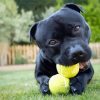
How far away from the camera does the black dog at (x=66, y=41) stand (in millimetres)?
3986

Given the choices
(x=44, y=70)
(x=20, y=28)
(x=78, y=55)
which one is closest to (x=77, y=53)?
(x=78, y=55)

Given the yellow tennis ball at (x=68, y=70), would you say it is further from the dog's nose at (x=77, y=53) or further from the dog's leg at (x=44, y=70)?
the dog's nose at (x=77, y=53)

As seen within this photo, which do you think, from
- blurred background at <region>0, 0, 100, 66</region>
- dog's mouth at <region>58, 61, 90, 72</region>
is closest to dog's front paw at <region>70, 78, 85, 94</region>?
dog's mouth at <region>58, 61, 90, 72</region>

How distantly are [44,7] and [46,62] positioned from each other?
2339cm

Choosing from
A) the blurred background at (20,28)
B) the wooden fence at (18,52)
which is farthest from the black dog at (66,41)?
the wooden fence at (18,52)

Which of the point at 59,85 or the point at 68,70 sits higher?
the point at 68,70

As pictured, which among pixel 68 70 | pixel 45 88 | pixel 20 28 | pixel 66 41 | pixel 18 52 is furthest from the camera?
pixel 18 52

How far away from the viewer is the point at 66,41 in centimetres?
408

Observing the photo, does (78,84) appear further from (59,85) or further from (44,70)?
(44,70)

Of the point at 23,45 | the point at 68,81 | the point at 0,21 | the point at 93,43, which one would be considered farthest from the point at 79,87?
the point at 23,45

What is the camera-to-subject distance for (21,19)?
25.6 metres

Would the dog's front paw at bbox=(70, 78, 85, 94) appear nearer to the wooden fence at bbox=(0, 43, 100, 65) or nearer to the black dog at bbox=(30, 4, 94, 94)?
the black dog at bbox=(30, 4, 94, 94)

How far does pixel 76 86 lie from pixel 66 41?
53 centimetres

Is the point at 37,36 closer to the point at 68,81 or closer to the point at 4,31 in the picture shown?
the point at 68,81
